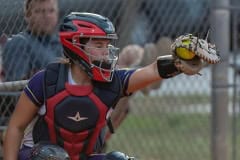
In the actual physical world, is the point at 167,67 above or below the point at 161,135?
above

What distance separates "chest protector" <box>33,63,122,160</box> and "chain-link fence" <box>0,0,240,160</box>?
5.14 ft

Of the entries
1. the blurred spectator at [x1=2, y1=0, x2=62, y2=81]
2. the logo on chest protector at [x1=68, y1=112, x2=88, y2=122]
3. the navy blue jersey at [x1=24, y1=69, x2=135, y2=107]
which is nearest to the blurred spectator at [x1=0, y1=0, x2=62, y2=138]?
the blurred spectator at [x1=2, y1=0, x2=62, y2=81]

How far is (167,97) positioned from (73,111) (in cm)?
353

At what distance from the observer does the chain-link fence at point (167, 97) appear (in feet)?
25.7

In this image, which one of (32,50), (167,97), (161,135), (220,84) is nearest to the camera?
(32,50)

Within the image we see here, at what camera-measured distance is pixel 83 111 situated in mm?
5387

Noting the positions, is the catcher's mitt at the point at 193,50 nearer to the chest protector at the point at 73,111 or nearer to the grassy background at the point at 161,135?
the chest protector at the point at 73,111

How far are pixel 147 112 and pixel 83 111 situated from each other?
11.7 feet

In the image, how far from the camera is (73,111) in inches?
212

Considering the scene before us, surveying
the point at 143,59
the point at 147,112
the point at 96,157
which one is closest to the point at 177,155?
the point at 147,112

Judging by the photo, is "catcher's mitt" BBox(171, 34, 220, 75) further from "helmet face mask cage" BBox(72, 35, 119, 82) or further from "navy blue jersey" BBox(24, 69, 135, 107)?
"navy blue jersey" BBox(24, 69, 135, 107)

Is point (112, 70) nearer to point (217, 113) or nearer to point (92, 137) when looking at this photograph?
point (92, 137)

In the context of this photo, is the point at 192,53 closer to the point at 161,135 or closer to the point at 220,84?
the point at 220,84

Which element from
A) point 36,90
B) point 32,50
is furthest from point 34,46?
point 36,90
